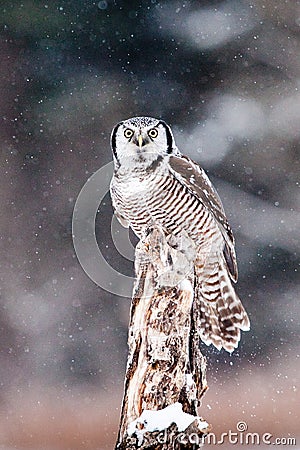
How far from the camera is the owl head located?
2344 millimetres

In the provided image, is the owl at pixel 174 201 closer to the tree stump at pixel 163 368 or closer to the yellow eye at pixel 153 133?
the yellow eye at pixel 153 133

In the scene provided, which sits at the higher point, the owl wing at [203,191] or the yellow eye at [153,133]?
the yellow eye at [153,133]

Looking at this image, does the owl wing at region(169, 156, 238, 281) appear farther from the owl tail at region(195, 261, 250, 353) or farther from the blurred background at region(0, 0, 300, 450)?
the blurred background at region(0, 0, 300, 450)

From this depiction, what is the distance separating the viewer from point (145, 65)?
11.5ft

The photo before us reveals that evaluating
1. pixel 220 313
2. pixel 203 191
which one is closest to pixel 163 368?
pixel 220 313

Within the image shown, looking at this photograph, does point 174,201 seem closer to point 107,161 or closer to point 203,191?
point 203,191

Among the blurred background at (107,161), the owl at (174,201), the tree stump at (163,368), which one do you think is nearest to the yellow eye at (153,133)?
the owl at (174,201)

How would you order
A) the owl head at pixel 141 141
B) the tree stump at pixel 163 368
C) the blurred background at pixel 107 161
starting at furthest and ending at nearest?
1. the blurred background at pixel 107 161
2. the owl head at pixel 141 141
3. the tree stump at pixel 163 368

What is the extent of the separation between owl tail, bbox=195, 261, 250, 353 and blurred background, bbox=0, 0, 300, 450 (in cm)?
99

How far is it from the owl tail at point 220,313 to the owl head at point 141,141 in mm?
553

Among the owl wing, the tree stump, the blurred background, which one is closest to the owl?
the owl wing

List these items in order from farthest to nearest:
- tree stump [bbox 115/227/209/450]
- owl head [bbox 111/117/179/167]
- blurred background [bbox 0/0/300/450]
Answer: blurred background [bbox 0/0/300/450], owl head [bbox 111/117/179/167], tree stump [bbox 115/227/209/450]

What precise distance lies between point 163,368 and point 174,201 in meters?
0.87

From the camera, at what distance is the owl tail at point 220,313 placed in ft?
7.81
